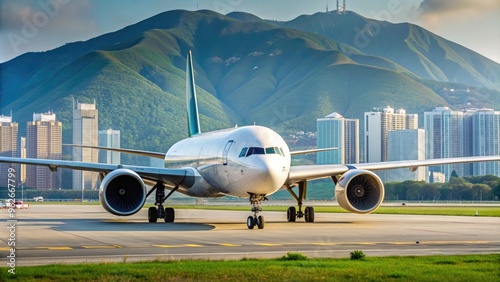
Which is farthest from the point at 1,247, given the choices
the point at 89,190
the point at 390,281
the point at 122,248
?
the point at 89,190

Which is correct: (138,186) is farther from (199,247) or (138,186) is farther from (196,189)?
(199,247)

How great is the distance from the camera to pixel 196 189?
124 feet

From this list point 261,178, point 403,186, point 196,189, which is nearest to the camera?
point 261,178

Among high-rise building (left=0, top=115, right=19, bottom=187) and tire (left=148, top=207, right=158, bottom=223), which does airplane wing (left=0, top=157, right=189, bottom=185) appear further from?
high-rise building (left=0, top=115, right=19, bottom=187)

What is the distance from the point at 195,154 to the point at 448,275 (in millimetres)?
24368

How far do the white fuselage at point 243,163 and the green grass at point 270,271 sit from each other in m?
13.2

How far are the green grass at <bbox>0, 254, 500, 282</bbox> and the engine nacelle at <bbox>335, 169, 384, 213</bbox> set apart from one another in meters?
17.4

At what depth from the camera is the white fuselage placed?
3027 cm

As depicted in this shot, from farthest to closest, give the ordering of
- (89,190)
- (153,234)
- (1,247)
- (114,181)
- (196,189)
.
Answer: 1. (89,190)
2. (196,189)
3. (114,181)
4. (153,234)
5. (1,247)

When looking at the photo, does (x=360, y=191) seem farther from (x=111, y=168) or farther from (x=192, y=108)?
(x=192, y=108)

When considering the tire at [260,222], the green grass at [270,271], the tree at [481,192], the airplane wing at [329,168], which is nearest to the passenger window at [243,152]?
the tire at [260,222]

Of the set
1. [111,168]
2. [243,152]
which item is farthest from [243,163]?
[111,168]

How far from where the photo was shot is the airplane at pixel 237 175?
30609 mm

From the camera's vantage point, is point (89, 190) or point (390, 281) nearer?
point (390, 281)
